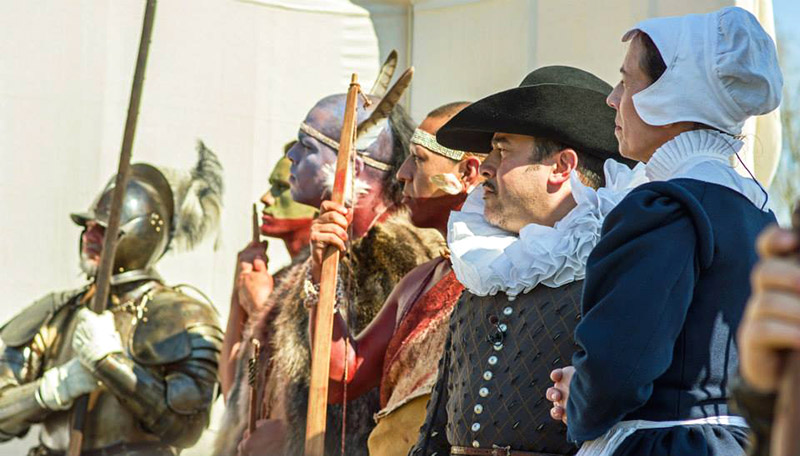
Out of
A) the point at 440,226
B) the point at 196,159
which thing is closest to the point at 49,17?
the point at 196,159

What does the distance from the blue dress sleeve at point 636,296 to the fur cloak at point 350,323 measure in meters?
2.21

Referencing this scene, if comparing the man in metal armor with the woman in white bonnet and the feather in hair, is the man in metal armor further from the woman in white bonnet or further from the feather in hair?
the woman in white bonnet

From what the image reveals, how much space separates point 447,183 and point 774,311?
2735mm

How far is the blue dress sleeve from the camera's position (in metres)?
2.10

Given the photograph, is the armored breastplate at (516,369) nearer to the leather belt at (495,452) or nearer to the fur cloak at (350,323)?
the leather belt at (495,452)

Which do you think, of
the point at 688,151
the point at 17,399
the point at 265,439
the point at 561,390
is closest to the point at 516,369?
the point at 561,390

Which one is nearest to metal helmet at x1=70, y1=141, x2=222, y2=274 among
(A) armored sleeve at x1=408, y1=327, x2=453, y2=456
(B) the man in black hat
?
(B) the man in black hat

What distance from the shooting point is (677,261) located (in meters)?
2.12

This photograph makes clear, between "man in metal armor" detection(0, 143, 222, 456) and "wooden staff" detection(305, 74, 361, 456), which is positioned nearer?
"wooden staff" detection(305, 74, 361, 456)

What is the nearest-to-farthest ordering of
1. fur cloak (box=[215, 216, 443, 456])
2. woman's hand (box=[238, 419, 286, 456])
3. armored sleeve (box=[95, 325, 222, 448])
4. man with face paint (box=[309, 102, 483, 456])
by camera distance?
man with face paint (box=[309, 102, 483, 456])
fur cloak (box=[215, 216, 443, 456])
woman's hand (box=[238, 419, 286, 456])
armored sleeve (box=[95, 325, 222, 448])

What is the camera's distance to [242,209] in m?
7.05

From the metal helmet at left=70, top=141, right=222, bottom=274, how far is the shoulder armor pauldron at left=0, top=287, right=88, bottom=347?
0.31 meters

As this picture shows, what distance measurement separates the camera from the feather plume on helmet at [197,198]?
692cm

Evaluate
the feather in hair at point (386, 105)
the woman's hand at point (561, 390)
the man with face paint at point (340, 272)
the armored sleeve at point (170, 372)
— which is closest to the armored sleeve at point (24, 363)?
the armored sleeve at point (170, 372)
